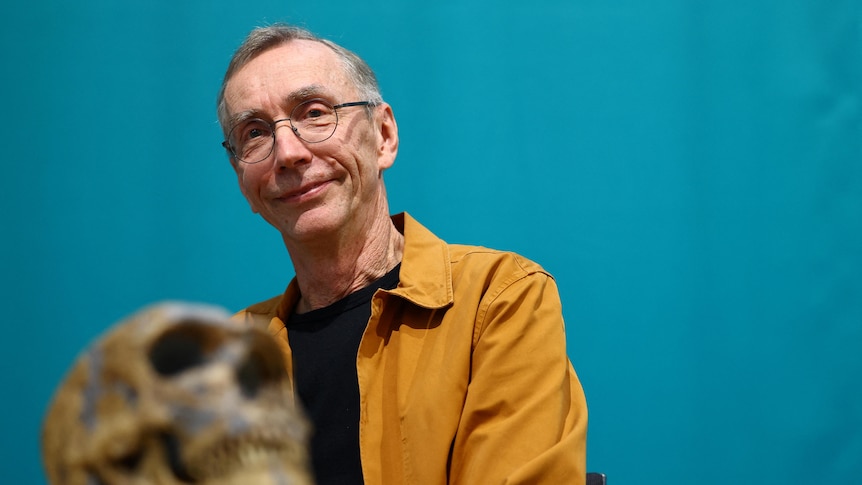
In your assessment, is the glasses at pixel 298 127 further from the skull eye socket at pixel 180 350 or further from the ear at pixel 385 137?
the skull eye socket at pixel 180 350

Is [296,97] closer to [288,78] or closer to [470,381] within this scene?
[288,78]

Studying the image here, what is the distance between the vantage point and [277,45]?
1.27 metres

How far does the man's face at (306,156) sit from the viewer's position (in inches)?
47.3

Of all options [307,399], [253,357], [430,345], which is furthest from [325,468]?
[253,357]

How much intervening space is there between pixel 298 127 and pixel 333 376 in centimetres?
37

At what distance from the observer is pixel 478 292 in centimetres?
111

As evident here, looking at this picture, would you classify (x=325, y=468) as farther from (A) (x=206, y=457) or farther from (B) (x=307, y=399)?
(A) (x=206, y=457)

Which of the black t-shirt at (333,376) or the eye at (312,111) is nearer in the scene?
the black t-shirt at (333,376)

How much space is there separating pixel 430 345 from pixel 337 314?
0.66 feet

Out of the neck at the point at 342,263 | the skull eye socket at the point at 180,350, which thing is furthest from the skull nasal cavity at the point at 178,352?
the neck at the point at 342,263

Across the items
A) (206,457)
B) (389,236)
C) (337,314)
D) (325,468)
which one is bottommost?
(325,468)

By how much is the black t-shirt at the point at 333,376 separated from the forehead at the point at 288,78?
0.31m

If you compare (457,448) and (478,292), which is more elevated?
(478,292)

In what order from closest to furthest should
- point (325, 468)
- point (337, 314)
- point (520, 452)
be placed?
point (520, 452) → point (325, 468) → point (337, 314)
